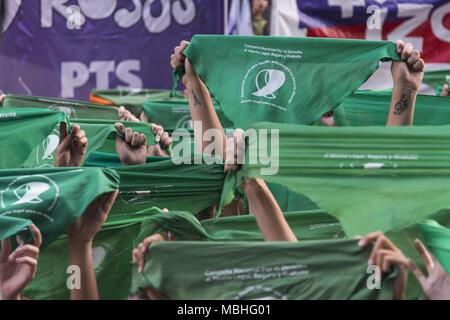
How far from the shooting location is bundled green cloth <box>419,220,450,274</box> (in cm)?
221

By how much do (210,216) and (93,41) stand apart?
218 inches

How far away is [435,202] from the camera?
234 cm

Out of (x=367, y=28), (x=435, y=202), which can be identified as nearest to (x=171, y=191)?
(x=435, y=202)

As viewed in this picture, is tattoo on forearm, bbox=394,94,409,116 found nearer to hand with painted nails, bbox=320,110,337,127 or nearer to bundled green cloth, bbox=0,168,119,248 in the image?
hand with painted nails, bbox=320,110,337,127

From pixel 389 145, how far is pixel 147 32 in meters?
6.50

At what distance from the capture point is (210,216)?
3.67 meters

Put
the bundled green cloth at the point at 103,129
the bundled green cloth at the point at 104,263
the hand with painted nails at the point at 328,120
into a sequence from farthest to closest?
the hand with painted nails at the point at 328,120 < the bundled green cloth at the point at 103,129 < the bundled green cloth at the point at 104,263

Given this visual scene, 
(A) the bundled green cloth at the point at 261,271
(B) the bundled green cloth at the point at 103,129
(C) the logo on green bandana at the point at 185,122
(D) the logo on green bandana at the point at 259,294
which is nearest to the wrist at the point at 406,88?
(A) the bundled green cloth at the point at 261,271

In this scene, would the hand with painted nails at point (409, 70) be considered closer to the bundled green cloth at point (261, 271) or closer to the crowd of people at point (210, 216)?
the crowd of people at point (210, 216)

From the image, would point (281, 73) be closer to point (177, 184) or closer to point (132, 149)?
point (177, 184)

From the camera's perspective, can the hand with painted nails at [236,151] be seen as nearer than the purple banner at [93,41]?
Yes

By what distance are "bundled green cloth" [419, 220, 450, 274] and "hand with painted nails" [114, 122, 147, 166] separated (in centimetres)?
194

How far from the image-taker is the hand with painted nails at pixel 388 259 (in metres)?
2.04

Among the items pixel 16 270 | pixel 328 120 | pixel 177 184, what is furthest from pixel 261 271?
pixel 328 120
